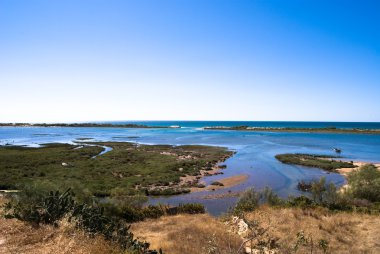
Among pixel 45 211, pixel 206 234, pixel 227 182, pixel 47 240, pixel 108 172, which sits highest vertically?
pixel 45 211

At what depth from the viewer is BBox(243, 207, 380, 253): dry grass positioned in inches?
545

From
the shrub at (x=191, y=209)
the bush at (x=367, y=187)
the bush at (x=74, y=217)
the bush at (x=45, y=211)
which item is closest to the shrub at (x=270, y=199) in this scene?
the shrub at (x=191, y=209)

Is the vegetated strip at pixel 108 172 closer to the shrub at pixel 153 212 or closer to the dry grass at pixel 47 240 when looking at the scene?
the shrub at pixel 153 212

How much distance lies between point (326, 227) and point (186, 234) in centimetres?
827

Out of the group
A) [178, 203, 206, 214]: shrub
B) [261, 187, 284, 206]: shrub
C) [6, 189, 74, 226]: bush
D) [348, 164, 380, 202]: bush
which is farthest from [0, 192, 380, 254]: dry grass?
[348, 164, 380, 202]: bush

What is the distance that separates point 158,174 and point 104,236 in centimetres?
3096

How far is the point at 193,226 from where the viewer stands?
1769 centimetres

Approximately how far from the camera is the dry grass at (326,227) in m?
13.9

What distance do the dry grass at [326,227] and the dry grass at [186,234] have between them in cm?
261

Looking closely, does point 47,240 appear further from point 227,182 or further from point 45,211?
point 227,182

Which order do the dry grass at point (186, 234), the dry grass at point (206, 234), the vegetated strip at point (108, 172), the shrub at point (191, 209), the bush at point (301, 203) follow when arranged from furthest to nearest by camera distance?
the vegetated strip at point (108, 172) → the shrub at point (191, 209) → the bush at point (301, 203) → the dry grass at point (186, 234) → the dry grass at point (206, 234)

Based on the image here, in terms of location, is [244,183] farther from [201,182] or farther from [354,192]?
[354,192]

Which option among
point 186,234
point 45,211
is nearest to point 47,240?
point 45,211

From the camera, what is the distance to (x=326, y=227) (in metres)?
16.1
